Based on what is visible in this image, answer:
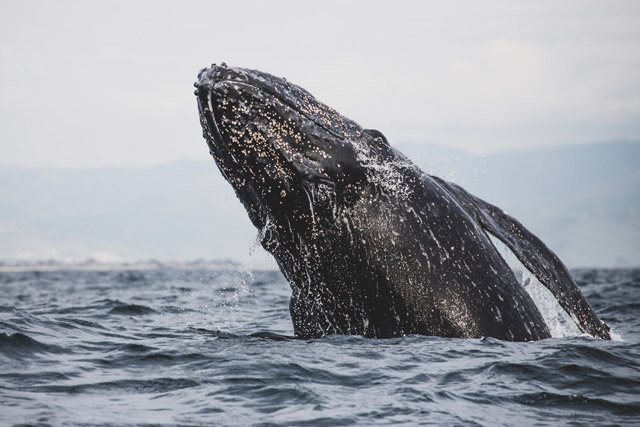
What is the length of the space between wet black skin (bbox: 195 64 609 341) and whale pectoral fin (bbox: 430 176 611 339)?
2 centimetres

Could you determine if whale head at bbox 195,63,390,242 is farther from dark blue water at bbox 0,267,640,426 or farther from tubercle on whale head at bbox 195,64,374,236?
dark blue water at bbox 0,267,640,426

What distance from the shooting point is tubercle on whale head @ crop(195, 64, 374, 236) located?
8.28 m

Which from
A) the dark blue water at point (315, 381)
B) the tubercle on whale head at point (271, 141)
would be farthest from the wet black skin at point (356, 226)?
the dark blue water at point (315, 381)

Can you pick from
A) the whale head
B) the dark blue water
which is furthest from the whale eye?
→ the dark blue water

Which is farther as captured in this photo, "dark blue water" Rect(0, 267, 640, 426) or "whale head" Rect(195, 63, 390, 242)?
"whale head" Rect(195, 63, 390, 242)

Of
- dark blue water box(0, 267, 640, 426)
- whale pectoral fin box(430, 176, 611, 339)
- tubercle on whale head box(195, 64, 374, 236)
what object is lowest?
dark blue water box(0, 267, 640, 426)

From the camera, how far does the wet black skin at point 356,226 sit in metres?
8.36

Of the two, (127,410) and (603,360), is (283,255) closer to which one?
(127,410)

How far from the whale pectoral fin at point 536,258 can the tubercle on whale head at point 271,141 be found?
1416 millimetres

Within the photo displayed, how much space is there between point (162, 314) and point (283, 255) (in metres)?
7.40

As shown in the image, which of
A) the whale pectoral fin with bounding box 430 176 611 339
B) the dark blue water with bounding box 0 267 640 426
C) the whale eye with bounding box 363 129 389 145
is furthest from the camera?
the whale eye with bounding box 363 129 389 145

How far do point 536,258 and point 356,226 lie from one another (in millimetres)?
1986

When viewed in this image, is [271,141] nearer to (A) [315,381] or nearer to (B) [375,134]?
(B) [375,134]

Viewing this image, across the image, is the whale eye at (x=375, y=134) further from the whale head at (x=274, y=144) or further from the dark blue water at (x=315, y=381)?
the dark blue water at (x=315, y=381)
